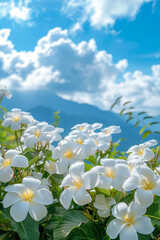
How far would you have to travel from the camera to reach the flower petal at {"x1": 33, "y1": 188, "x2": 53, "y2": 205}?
2.61ft

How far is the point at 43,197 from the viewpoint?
0.81 metres

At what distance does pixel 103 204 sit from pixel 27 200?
0.23 metres

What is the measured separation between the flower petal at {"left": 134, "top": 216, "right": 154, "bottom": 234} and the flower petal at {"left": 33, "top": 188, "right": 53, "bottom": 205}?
25 cm

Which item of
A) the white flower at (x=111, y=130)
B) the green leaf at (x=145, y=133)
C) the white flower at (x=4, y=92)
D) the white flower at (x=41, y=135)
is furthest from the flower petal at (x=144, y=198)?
the white flower at (x=4, y=92)

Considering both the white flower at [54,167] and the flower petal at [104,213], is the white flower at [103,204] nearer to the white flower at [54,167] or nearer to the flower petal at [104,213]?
the flower petal at [104,213]

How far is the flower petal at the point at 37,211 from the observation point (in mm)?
789

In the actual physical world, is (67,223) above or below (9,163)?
below

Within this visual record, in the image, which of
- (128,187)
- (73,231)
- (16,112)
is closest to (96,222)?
(73,231)

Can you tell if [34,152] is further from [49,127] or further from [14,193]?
[14,193]

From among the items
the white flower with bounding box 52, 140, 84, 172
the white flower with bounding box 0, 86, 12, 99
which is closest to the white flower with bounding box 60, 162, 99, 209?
the white flower with bounding box 52, 140, 84, 172

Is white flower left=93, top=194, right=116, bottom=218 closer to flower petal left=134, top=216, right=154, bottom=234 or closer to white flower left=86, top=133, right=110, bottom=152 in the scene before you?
flower petal left=134, top=216, right=154, bottom=234

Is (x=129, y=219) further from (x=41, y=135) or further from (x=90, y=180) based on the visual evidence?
(x=41, y=135)

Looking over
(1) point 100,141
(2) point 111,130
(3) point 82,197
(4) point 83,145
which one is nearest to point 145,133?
(2) point 111,130

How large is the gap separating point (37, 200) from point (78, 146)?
1.04 ft
